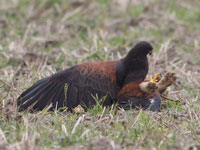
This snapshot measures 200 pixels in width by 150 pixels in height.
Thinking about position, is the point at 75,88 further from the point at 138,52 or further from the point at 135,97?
the point at 138,52

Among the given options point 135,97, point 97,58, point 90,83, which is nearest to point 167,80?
point 135,97

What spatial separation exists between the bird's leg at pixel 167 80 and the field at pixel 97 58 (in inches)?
12.0

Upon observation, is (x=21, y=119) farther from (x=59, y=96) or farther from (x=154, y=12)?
(x=154, y=12)

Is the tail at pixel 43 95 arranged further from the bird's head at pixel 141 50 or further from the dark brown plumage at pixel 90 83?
the bird's head at pixel 141 50

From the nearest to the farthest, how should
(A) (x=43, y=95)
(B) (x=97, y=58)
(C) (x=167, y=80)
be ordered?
(C) (x=167, y=80)
(A) (x=43, y=95)
(B) (x=97, y=58)

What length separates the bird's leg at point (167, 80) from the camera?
17.6ft

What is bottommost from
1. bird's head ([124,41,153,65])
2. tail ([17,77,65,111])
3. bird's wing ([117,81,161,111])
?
bird's wing ([117,81,161,111])

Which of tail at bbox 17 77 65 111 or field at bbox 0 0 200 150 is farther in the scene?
tail at bbox 17 77 65 111

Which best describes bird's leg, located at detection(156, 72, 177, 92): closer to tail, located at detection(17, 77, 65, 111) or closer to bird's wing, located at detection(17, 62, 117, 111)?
bird's wing, located at detection(17, 62, 117, 111)

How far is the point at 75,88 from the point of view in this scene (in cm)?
571

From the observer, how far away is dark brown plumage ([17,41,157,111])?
5.68 m

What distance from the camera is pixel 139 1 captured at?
1077cm

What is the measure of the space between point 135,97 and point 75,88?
75 cm

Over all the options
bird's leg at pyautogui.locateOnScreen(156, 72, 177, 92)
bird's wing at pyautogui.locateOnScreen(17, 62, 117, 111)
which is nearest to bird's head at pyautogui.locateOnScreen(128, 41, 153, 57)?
bird's wing at pyautogui.locateOnScreen(17, 62, 117, 111)
